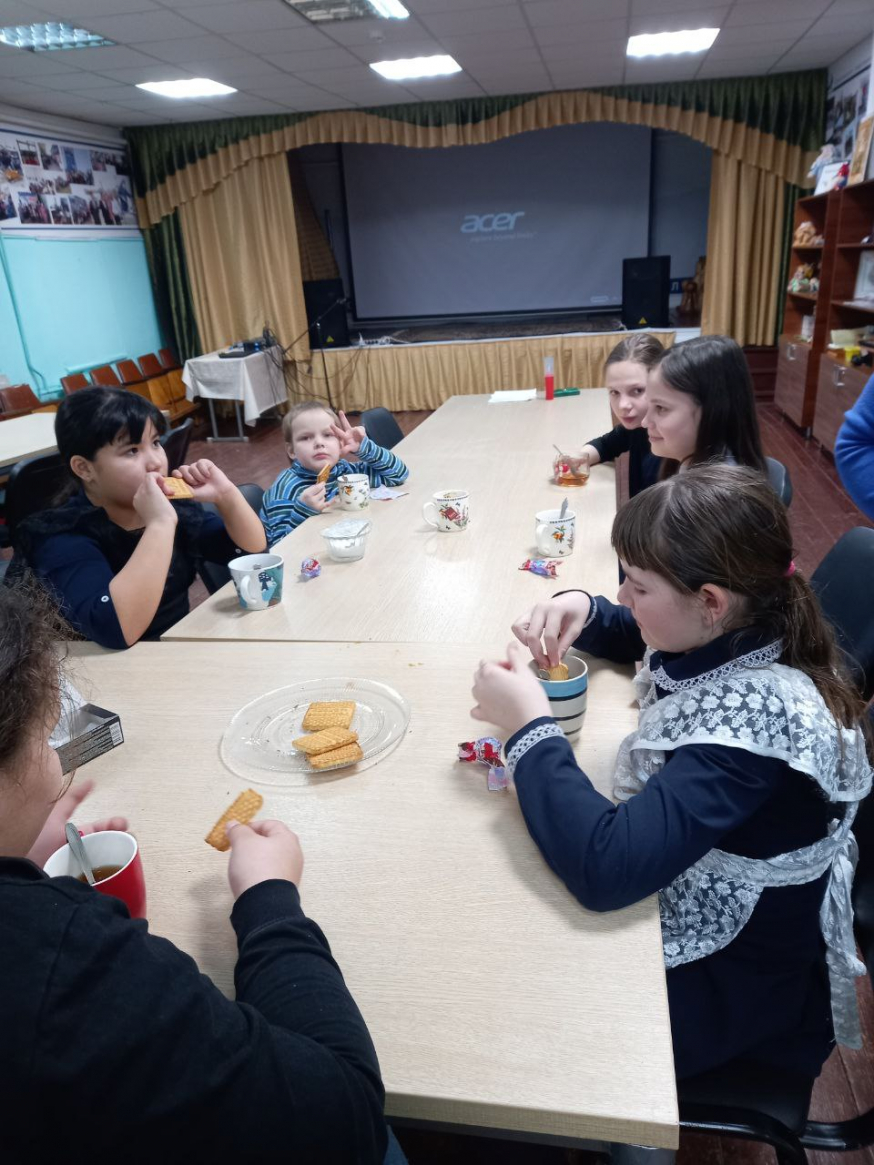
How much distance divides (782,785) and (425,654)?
2.11ft

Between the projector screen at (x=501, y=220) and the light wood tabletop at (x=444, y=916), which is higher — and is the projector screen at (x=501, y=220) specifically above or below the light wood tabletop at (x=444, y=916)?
above

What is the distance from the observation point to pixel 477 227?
7.61m

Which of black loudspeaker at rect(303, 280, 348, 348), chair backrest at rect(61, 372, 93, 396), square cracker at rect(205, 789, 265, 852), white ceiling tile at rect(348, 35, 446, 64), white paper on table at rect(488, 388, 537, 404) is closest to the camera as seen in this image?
square cracker at rect(205, 789, 265, 852)

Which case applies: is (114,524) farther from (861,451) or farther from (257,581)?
(861,451)

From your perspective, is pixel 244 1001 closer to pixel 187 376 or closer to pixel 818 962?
pixel 818 962

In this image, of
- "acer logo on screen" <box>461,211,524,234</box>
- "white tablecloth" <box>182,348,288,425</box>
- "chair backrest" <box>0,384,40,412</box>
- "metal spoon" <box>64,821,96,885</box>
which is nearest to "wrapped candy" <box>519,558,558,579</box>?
"metal spoon" <box>64,821,96,885</box>

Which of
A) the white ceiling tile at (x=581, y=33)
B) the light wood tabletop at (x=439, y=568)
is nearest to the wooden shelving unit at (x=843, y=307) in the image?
the white ceiling tile at (x=581, y=33)

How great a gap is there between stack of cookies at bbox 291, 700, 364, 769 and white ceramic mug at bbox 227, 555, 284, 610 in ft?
1.64

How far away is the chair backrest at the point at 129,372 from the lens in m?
6.74

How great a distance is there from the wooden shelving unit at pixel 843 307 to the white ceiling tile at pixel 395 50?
2.74m

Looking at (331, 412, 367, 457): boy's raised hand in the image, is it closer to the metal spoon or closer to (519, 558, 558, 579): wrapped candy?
(519, 558, 558, 579): wrapped candy

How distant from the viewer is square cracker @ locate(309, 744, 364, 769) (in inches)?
39.3

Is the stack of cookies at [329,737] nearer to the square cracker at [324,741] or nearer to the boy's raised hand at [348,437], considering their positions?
the square cracker at [324,741]

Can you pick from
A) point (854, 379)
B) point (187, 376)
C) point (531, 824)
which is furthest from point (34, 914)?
point (187, 376)
